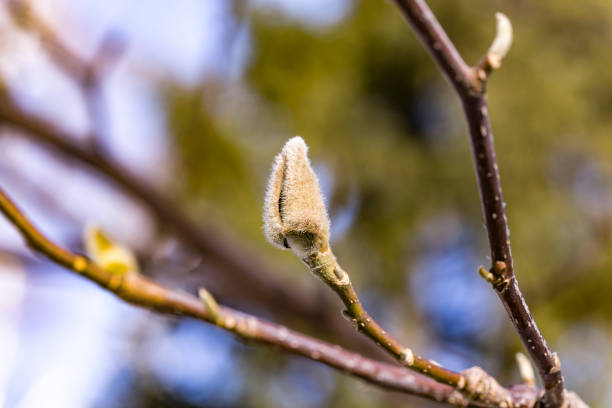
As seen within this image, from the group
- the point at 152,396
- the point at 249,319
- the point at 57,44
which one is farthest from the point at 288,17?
the point at 249,319

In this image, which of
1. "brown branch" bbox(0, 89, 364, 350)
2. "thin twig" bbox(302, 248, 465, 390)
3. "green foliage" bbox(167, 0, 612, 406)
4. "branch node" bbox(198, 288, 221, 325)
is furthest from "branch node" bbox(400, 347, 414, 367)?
"green foliage" bbox(167, 0, 612, 406)

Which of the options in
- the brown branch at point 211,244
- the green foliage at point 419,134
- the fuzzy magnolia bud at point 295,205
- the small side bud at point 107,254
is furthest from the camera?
the green foliage at point 419,134

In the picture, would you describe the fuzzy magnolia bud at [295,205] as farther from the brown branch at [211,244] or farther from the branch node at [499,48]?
the brown branch at [211,244]

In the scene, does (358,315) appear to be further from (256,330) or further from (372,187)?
(372,187)

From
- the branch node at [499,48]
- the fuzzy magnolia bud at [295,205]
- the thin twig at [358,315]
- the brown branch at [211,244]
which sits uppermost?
the brown branch at [211,244]

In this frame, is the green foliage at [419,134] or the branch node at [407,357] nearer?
the branch node at [407,357]

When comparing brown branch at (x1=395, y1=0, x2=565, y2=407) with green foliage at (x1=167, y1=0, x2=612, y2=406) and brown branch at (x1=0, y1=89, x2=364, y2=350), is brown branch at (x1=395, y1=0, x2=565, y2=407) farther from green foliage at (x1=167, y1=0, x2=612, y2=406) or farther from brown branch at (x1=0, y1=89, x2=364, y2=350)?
green foliage at (x1=167, y1=0, x2=612, y2=406)

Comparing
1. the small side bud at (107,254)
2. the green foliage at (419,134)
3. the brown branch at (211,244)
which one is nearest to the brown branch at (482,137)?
the small side bud at (107,254)
